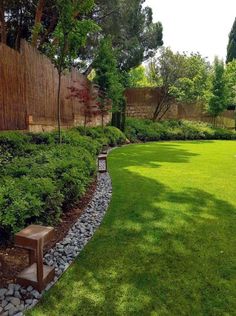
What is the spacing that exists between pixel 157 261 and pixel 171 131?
1579 centimetres

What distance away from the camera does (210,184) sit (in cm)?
565

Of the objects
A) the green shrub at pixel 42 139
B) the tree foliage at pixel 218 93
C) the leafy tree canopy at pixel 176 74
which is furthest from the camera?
the leafy tree canopy at pixel 176 74

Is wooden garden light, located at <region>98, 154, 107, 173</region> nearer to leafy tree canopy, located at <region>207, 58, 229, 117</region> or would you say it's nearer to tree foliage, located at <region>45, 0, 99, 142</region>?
tree foliage, located at <region>45, 0, 99, 142</region>

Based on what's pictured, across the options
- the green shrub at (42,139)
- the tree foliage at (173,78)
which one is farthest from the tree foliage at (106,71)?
the tree foliage at (173,78)

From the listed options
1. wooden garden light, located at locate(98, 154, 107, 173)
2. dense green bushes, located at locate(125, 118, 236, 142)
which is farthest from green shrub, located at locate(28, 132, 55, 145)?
dense green bushes, located at locate(125, 118, 236, 142)

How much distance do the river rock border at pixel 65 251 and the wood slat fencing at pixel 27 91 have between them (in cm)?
309

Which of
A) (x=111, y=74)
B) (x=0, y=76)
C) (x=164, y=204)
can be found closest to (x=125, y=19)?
(x=111, y=74)

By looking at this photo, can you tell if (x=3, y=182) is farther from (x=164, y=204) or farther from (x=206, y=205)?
(x=206, y=205)

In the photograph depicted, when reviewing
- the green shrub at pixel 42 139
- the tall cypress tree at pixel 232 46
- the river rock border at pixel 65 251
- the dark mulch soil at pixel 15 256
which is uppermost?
the tall cypress tree at pixel 232 46

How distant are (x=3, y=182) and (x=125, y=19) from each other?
13.9 meters

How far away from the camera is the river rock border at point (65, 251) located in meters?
2.15

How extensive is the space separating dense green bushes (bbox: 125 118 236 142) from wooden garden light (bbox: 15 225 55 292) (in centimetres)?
1338

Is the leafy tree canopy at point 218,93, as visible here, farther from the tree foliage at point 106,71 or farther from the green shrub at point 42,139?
the green shrub at point 42,139

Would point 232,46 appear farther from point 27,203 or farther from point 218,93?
point 27,203
